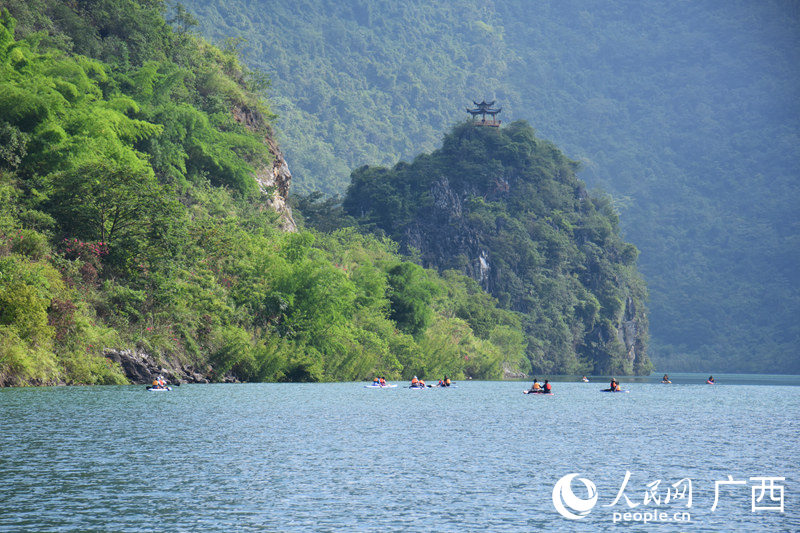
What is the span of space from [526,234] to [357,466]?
136 meters

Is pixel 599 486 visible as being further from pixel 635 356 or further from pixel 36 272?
pixel 635 356

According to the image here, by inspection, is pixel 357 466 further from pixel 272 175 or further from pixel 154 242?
pixel 272 175

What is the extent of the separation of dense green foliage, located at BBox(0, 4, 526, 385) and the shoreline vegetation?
133mm

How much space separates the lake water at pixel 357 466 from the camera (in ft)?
58.2

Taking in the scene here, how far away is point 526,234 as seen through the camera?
157 metres

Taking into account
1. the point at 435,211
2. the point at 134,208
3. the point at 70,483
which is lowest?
the point at 70,483

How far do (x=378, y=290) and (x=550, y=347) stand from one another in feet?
220

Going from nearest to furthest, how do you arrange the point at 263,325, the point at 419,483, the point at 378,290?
the point at 419,483, the point at 263,325, the point at 378,290

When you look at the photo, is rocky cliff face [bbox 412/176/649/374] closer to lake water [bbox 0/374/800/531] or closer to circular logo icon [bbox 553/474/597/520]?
lake water [bbox 0/374/800/531]

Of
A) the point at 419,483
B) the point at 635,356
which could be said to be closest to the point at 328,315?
the point at 419,483

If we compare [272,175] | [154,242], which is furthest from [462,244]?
[154,242]

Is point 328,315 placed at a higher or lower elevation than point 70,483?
higher

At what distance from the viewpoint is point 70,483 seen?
19.9m

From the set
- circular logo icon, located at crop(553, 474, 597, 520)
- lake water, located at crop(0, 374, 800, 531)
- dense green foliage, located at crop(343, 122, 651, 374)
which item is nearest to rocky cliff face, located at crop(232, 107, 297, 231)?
dense green foliage, located at crop(343, 122, 651, 374)
